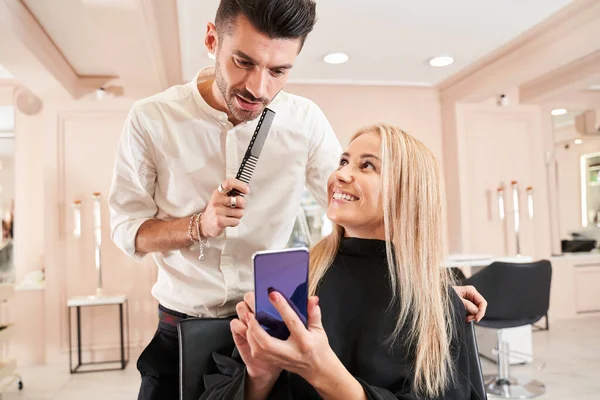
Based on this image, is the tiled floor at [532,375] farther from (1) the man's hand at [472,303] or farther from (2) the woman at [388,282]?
(2) the woman at [388,282]

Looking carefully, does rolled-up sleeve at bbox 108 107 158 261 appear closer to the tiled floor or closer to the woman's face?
the woman's face

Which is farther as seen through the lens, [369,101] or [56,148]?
[369,101]

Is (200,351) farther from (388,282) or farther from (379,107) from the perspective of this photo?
(379,107)

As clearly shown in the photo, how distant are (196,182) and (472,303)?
77 centimetres

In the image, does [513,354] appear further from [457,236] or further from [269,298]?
[269,298]

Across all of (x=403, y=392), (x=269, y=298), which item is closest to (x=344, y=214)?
(x=403, y=392)

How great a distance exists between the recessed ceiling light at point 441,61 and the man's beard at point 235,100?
3.43m

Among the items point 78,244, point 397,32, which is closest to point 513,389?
point 397,32

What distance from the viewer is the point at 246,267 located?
128 cm

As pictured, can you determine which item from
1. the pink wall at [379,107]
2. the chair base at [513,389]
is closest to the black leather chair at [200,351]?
the chair base at [513,389]

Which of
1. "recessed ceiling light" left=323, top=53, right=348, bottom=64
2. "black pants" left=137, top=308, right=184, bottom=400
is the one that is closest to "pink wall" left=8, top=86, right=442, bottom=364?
"recessed ceiling light" left=323, top=53, right=348, bottom=64

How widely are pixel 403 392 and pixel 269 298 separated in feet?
1.70

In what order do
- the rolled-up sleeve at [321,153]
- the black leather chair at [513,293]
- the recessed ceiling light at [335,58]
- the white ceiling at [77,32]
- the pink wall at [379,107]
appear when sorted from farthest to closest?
the pink wall at [379,107] < the recessed ceiling light at [335,58] < the black leather chair at [513,293] < the white ceiling at [77,32] < the rolled-up sleeve at [321,153]

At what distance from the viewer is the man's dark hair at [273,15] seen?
3.44 feet
